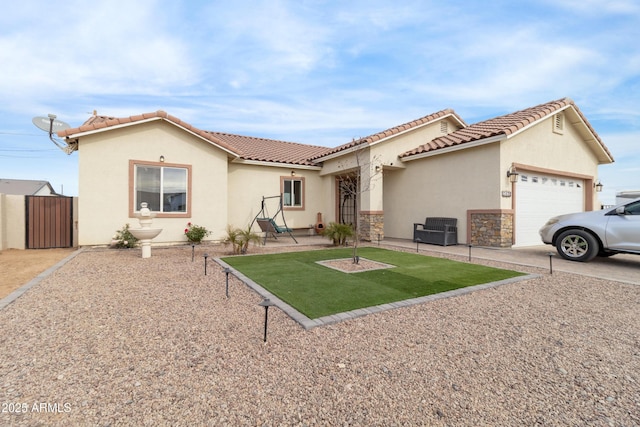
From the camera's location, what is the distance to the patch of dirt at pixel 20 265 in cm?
479

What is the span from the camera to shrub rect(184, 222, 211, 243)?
931 cm

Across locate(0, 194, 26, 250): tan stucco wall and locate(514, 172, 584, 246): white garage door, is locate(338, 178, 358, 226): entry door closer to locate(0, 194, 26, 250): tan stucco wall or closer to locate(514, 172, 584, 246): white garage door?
locate(514, 172, 584, 246): white garage door

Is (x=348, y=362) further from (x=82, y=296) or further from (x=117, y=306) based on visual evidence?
(x=82, y=296)

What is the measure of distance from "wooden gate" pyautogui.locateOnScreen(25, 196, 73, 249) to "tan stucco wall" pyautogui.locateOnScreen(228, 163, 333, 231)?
5.23 metres

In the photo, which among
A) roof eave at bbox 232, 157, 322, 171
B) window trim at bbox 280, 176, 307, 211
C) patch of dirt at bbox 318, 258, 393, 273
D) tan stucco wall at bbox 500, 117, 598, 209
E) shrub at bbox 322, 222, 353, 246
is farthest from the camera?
window trim at bbox 280, 176, 307, 211

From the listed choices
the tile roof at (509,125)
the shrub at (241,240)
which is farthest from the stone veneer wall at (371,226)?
the shrub at (241,240)

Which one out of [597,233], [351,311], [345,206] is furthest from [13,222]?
[597,233]

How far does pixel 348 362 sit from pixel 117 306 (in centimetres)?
324

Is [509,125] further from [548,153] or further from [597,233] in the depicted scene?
[597,233]

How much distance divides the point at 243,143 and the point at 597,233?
1323 cm

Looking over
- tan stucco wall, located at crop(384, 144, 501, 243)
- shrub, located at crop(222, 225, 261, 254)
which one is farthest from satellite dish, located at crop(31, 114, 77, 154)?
tan stucco wall, located at crop(384, 144, 501, 243)

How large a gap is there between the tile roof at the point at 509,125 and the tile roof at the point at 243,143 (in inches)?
209

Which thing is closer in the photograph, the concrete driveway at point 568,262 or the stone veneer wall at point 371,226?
the concrete driveway at point 568,262

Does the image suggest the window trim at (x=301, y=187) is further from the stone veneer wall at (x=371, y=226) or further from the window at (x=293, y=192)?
the stone veneer wall at (x=371, y=226)
